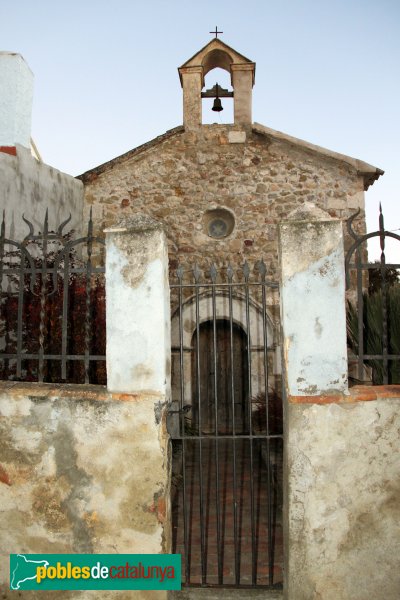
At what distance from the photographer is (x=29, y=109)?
640 cm

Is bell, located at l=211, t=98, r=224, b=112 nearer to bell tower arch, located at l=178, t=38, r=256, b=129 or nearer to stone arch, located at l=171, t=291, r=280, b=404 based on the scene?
bell tower arch, located at l=178, t=38, r=256, b=129

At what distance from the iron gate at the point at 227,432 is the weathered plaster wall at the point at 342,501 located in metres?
0.46

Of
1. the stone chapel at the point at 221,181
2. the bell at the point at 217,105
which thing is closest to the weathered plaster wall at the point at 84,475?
the stone chapel at the point at 221,181

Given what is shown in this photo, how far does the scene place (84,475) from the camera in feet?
10.5

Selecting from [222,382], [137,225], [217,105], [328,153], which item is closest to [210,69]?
[217,105]

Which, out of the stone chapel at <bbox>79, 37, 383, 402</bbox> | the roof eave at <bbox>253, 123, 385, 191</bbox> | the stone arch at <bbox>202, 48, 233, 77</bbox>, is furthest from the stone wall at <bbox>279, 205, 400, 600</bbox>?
the stone arch at <bbox>202, 48, 233, 77</bbox>

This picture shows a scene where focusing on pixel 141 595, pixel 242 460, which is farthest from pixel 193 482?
pixel 141 595

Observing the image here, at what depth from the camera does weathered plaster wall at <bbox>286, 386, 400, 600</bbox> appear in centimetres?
308

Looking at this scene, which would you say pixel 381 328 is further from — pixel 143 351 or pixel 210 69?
pixel 210 69

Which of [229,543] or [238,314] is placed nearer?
[229,543]

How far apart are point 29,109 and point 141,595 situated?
5769 millimetres

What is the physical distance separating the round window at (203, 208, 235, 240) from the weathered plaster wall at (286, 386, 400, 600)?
584cm

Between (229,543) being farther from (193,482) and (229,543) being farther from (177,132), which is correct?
(177,132)

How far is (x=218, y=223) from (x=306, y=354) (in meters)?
5.88
